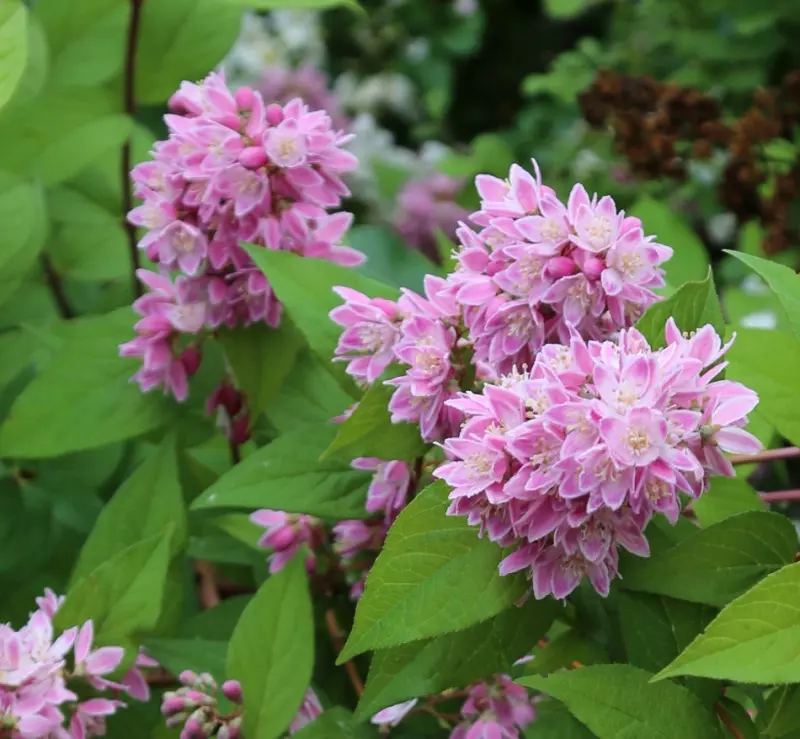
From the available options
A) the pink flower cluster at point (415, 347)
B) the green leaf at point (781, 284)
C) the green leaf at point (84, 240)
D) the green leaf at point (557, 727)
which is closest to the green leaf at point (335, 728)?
the green leaf at point (557, 727)

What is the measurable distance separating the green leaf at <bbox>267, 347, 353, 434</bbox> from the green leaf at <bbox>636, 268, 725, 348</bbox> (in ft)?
1.14

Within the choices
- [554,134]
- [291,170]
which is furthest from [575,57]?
[291,170]

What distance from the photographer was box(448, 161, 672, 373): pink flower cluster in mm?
669

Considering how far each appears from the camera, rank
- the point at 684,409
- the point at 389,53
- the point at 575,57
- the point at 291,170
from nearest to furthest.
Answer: the point at 684,409, the point at 291,170, the point at 575,57, the point at 389,53

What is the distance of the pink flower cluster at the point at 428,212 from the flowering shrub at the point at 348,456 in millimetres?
1234

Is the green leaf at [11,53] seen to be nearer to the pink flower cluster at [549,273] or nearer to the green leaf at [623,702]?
the pink flower cluster at [549,273]

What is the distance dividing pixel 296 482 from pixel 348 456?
0.21ft

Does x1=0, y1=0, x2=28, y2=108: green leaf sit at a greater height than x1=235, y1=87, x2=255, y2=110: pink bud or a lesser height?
greater

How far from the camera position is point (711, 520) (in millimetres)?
787

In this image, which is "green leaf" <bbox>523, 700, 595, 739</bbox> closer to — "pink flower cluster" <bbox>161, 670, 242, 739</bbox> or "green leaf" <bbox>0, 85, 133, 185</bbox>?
"pink flower cluster" <bbox>161, 670, 242, 739</bbox>

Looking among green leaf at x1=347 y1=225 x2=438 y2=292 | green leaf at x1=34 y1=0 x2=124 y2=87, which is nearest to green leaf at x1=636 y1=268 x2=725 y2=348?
green leaf at x1=34 y1=0 x2=124 y2=87

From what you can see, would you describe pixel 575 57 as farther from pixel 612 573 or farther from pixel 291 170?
pixel 612 573

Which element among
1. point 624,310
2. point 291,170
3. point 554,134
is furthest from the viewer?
point 554,134

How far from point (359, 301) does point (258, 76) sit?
2079 millimetres
